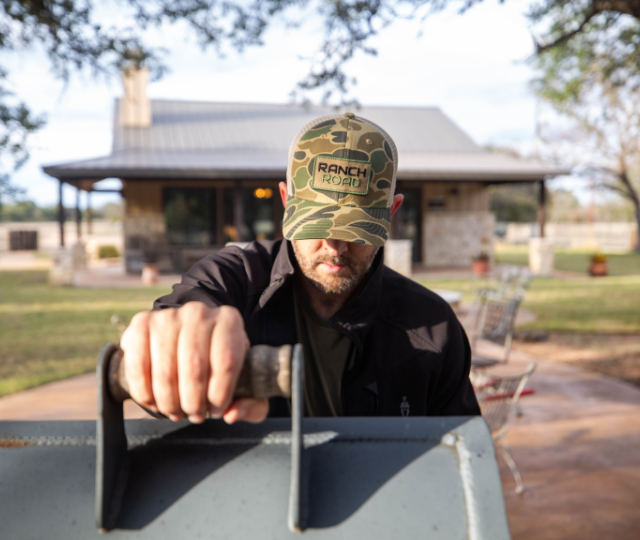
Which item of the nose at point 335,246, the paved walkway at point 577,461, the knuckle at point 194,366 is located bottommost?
the paved walkway at point 577,461

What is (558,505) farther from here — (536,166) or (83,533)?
(536,166)

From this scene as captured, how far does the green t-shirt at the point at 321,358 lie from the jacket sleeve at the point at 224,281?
14 cm

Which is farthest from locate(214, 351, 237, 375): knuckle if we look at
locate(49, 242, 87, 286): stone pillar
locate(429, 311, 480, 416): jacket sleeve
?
locate(49, 242, 87, 286): stone pillar

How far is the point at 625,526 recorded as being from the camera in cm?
328

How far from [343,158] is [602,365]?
22.3 feet

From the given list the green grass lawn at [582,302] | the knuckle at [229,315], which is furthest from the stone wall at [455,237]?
the knuckle at [229,315]

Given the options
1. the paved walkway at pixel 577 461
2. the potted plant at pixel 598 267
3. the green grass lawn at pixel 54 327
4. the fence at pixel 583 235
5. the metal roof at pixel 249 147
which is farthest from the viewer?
the fence at pixel 583 235

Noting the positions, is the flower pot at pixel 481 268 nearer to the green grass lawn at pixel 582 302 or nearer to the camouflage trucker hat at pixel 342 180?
the green grass lawn at pixel 582 302

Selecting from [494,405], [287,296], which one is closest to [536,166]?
[494,405]

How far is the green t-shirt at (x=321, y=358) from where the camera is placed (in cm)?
153

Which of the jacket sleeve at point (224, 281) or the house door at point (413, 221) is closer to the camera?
the jacket sleeve at point (224, 281)

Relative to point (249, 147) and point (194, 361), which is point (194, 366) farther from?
point (249, 147)

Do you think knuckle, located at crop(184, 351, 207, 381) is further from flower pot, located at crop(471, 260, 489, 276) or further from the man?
flower pot, located at crop(471, 260, 489, 276)

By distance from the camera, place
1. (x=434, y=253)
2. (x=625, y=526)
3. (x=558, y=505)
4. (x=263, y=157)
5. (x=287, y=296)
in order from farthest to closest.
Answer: (x=434, y=253), (x=263, y=157), (x=558, y=505), (x=625, y=526), (x=287, y=296)
